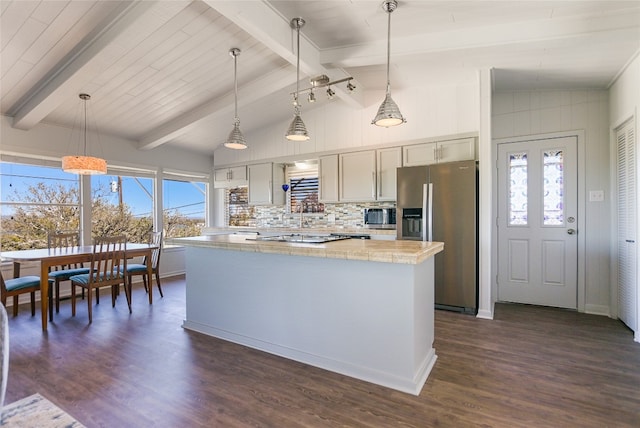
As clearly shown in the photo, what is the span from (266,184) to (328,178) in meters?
1.22

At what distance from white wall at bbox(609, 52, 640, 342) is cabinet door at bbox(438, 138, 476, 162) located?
4.33ft

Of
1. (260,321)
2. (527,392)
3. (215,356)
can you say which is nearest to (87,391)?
(215,356)

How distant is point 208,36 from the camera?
3.05 m

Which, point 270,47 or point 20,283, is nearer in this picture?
point 270,47

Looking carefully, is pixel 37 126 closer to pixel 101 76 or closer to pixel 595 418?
pixel 101 76

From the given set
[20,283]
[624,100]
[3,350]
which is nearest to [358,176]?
[624,100]

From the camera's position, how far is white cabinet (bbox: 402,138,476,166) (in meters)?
3.99

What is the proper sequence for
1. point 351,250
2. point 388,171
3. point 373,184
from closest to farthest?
point 351,250 → point 388,171 → point 373,184

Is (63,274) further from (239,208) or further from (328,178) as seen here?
(328,178)

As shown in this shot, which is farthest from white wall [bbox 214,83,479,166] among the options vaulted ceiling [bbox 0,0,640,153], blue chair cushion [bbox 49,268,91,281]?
blue chair cushion [bbox 49,268,91,281]

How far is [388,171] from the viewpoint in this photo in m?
4.52

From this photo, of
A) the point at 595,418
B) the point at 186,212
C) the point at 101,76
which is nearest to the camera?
the point at 595,418

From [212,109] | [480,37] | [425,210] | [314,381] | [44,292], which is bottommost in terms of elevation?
[314,381]

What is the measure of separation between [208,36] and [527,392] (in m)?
3.76
